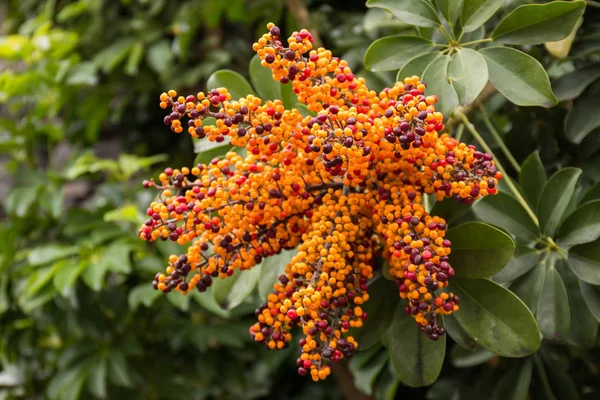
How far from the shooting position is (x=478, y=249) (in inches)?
31.5

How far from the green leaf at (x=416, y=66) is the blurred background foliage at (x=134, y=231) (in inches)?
10.2

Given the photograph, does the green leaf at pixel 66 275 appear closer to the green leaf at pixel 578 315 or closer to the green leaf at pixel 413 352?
the green leaf at pixel 413 352

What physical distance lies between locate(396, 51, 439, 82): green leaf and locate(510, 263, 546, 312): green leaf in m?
0.32

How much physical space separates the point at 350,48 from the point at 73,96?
0.84 metres

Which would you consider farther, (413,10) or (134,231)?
(134,231)

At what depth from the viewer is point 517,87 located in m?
0.84

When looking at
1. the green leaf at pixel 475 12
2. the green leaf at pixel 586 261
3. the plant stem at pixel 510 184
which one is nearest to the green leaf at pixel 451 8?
the green leaf at pixel 475 12

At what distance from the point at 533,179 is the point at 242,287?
47 centimetres

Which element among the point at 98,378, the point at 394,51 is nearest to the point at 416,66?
the point at 394,51

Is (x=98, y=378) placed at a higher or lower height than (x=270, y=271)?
lower

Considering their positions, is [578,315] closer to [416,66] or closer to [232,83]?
[416,66]

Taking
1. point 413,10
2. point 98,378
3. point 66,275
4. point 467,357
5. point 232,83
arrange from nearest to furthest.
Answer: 1. point 413,10
2. point 232,83
3. point 467,357
4. point 66,275
5. point 98,378

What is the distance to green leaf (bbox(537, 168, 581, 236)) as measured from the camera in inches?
35.7

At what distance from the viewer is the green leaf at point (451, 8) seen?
91 cm
